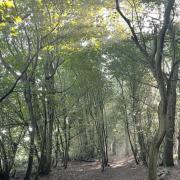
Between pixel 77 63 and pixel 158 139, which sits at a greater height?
pixel 77 63

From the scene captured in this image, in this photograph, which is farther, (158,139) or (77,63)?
(77,63)

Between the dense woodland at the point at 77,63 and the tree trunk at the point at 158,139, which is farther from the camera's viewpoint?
the dense woodland at the point at 77,63

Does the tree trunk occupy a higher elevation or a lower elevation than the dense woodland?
lower

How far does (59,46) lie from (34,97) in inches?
101

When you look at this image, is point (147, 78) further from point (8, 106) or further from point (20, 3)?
point (20, 3)

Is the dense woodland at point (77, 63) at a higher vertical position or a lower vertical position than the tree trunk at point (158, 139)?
higher

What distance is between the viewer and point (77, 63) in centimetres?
1722

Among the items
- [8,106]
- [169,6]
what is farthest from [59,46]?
[169,6]

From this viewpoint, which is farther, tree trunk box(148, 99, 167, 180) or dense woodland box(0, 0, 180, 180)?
dense woodland box(0, 0, 180, 180)

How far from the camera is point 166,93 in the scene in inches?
365

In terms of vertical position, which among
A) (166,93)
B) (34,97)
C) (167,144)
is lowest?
(167,144)

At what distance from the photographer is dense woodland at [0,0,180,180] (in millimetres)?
9727

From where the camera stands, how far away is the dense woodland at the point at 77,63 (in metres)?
9.73

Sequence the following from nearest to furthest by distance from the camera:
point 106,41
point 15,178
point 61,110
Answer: point 106,41, point 15,178, point 61,110
